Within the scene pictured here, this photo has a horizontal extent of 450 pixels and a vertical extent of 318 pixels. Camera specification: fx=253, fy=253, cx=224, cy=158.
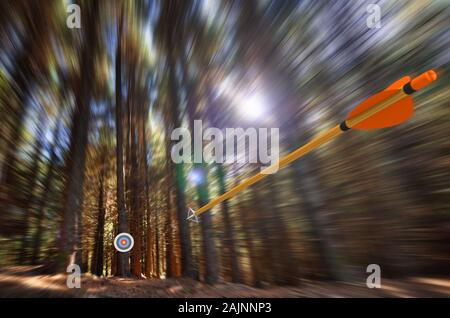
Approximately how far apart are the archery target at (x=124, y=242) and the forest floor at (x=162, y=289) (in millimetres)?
181

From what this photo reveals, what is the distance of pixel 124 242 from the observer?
4.74ft

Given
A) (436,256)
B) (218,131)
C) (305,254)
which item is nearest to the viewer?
(436,256)

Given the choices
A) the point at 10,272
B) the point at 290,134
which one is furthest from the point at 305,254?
the point at 10,272

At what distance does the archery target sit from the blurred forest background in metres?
0.04

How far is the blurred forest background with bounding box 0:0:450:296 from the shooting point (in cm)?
161

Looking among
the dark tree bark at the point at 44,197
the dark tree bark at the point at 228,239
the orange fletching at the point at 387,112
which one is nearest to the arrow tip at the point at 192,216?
the dark tree bark at the point at 228,239

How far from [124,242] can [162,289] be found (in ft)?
1.11

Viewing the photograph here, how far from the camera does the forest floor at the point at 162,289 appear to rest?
1.18 m

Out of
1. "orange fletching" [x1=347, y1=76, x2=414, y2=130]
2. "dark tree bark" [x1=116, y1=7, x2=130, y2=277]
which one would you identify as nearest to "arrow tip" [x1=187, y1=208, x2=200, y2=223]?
"dark tree bark" [x1=116, y1=7, x2=130, y2=277]

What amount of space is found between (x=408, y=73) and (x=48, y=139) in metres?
2.56

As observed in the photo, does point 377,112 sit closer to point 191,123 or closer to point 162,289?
point 191,123

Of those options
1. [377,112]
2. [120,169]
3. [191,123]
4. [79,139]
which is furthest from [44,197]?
[377,112]
